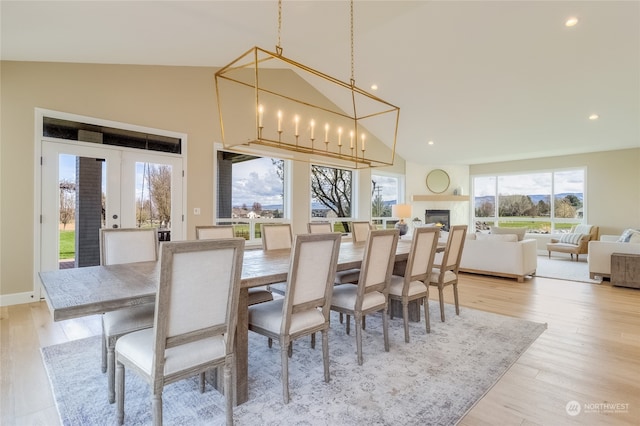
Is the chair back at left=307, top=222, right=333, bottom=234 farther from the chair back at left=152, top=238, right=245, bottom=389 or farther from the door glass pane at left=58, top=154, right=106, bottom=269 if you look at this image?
the door glass pane at left=58, top=154, right=106, bottom=269

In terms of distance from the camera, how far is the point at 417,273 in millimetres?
2971

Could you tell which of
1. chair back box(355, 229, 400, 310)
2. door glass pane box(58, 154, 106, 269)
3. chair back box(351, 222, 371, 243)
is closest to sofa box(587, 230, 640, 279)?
chair back box(351, 222, 371, 243)

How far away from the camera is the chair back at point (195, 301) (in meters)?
1.40

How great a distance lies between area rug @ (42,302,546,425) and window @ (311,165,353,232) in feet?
14.1

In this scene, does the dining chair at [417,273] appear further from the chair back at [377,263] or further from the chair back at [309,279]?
the chair back at [309,279]

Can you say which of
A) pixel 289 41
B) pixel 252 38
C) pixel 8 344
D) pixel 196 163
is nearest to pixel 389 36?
pixel 289 41

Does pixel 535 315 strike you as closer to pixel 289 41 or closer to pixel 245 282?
pixel 245 282

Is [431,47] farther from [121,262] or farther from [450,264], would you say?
[121,262]

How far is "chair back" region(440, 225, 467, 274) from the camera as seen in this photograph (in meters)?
3.34

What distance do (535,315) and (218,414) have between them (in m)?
3.38

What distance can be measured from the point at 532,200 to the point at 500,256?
466 centimetres

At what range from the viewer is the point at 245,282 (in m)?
1.83

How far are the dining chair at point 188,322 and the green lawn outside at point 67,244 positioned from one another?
10.1ft

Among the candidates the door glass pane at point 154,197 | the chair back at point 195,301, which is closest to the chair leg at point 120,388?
the chair back at point 195,301
